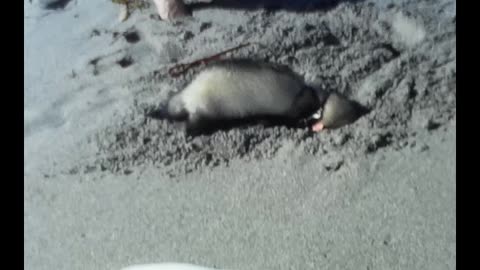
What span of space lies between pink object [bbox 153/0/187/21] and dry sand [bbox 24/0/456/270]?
0.07ft

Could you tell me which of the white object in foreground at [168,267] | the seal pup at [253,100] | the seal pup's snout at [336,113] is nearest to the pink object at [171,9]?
the seal pup at [253,100]

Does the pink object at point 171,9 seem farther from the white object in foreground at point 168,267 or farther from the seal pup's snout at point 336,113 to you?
the white object in foreground at point 168,267

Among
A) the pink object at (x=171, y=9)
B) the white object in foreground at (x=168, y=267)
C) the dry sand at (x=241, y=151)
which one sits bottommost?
the white object in foreground at (x=168, y=267)

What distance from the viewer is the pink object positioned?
1.39m

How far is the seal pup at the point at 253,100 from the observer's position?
133 centimetres

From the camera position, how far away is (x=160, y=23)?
1.40 metres

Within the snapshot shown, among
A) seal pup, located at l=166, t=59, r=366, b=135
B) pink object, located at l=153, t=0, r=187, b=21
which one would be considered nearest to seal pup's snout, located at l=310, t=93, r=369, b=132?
seal pup, located at l=166, t=59, r=366, b=135

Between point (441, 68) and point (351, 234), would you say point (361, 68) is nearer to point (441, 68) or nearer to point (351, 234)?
point (441, 68)

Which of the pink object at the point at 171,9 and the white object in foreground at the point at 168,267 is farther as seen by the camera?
the pink object at the point at 171,9

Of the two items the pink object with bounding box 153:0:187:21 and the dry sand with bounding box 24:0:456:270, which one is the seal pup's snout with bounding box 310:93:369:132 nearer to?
the dry sand with bounding box 24:0:456:270

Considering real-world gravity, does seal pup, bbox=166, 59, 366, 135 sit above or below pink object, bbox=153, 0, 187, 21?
below

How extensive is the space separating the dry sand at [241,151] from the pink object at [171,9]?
0.02 m

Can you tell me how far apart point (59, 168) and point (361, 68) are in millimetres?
599

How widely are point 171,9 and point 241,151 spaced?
306 mm
